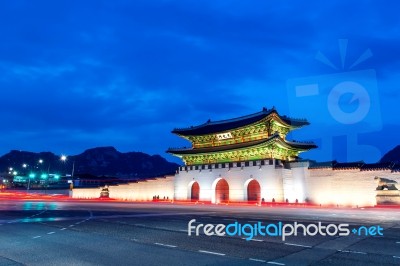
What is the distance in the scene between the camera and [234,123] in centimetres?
4697

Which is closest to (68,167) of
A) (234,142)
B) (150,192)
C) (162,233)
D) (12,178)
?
(12,178)

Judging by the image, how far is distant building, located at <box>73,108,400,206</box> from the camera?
31.3 meters

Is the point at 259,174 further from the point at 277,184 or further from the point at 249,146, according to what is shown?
the point at 249,146

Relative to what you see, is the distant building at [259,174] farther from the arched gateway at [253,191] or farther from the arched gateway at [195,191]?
the arched gateway at [195,191]

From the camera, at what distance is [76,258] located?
813cm

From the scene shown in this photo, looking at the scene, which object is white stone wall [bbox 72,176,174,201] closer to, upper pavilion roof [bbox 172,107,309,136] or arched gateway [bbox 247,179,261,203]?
upper pavilion roof [bbox 172,107,309,136]

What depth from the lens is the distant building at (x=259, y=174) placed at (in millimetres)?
31312

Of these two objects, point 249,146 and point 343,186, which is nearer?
point 343,186

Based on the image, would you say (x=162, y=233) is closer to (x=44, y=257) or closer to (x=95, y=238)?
(x=95, y=238)

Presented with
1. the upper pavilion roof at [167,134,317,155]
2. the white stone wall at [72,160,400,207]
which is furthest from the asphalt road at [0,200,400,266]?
the upper pavilion roof at [167,134,317,155]

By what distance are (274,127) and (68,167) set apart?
124936mm

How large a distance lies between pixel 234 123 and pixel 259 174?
35.4 feet

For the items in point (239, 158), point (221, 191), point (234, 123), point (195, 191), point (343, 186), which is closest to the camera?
point (343, 186)

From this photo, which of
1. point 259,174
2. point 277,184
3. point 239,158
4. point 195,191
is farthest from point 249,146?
point 195,191
